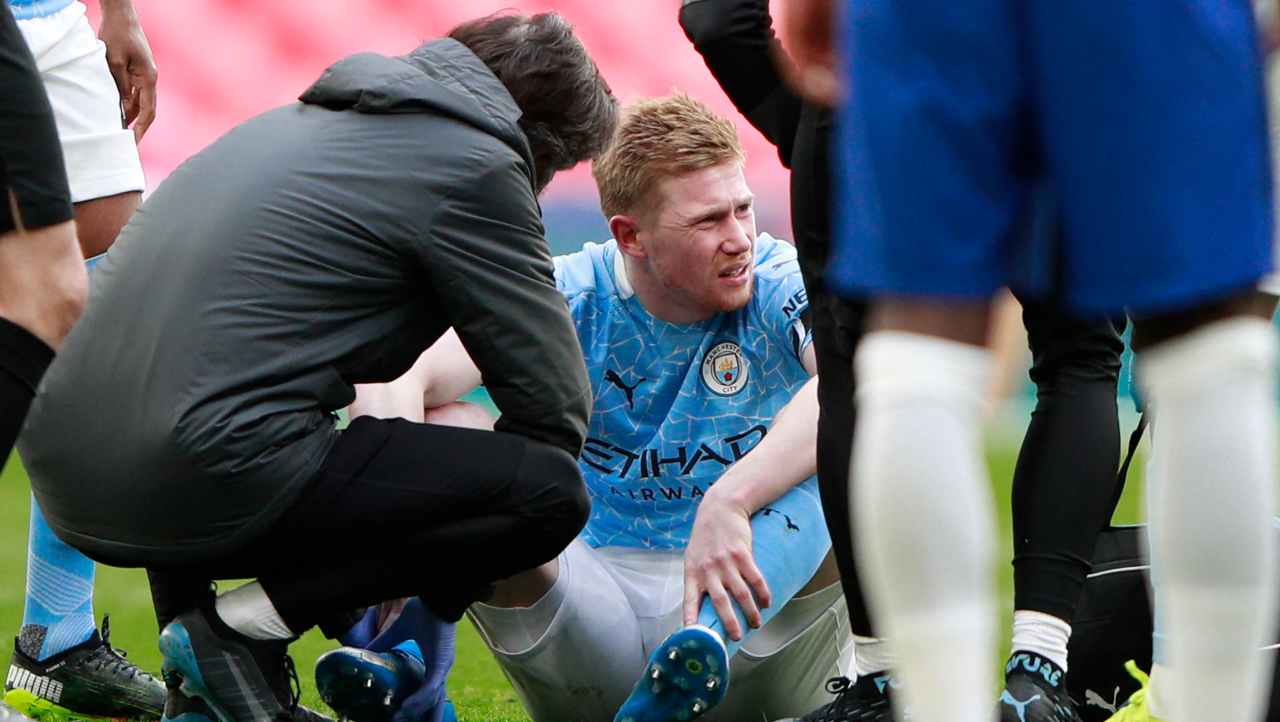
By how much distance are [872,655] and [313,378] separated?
0.72 meters

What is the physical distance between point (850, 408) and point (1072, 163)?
0.74 meters

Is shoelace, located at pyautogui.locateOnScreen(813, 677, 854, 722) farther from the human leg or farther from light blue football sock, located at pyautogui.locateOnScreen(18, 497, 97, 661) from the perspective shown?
light blue football sock, located at pyautogui.locateOnScreen(18, 497, 97, 661)

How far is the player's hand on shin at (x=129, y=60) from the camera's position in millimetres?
2850

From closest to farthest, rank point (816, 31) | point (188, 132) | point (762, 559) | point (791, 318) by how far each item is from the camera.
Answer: point (816, 31) < point (762, 559) < point (791, 318) < point (188, 132)

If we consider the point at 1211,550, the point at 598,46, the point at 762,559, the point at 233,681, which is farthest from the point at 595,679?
the point at 598,46

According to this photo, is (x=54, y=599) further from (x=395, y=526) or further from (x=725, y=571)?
(x=725, y=571)

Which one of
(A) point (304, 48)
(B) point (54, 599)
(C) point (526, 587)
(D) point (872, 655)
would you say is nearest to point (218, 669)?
(C) point (526, 587)

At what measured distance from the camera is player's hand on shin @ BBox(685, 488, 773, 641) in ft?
6.96

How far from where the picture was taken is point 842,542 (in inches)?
74.5

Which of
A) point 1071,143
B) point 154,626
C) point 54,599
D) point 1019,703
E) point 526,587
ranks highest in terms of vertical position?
point 1071,143

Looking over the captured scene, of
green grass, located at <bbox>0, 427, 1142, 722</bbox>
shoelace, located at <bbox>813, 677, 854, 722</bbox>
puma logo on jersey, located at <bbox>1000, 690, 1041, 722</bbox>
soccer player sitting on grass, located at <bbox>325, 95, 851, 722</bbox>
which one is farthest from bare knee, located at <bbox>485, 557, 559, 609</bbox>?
puma logo on jersey, located at <bbox>1000, 690, 1041, 722</bbox>

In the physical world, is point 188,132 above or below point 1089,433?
below

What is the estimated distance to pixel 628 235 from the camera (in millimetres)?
2533

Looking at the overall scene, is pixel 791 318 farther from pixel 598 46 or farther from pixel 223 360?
pixel 598 46
